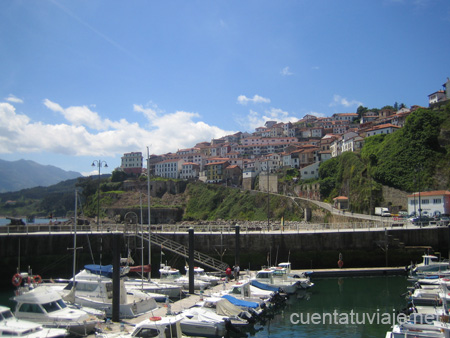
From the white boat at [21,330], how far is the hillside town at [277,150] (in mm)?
90326

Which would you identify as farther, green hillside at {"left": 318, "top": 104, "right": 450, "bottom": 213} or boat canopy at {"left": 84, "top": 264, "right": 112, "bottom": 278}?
green hillside at {"left": 318, "top": 104, "right": 450, "bottom": 213}

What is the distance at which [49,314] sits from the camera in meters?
17.4

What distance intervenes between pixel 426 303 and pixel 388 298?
623cm

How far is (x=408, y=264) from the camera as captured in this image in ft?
126

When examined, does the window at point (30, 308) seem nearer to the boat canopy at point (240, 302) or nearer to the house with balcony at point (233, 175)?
the boat canopy at point (240, 302)

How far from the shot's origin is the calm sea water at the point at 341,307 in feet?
71.9

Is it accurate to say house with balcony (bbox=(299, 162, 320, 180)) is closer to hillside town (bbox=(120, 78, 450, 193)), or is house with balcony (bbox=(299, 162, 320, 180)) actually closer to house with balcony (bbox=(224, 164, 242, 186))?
hillside town (bbox=(120, 78, 450, 193))

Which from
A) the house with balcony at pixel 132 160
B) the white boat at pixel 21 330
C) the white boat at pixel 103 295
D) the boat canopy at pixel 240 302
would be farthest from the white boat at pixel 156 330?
the house with balcony at pixel 132 160

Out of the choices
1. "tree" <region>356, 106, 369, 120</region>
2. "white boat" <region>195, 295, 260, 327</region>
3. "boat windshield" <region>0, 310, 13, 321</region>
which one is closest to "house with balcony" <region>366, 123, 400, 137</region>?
"tree" <region>356, 106, 369, 120</region>

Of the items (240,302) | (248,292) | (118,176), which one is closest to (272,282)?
(248,292)

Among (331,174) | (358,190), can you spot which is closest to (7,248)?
(358,190)

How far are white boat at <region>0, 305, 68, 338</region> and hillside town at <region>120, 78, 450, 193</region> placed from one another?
90326mm

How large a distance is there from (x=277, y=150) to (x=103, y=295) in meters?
130

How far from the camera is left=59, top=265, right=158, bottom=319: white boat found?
68.6 ft
